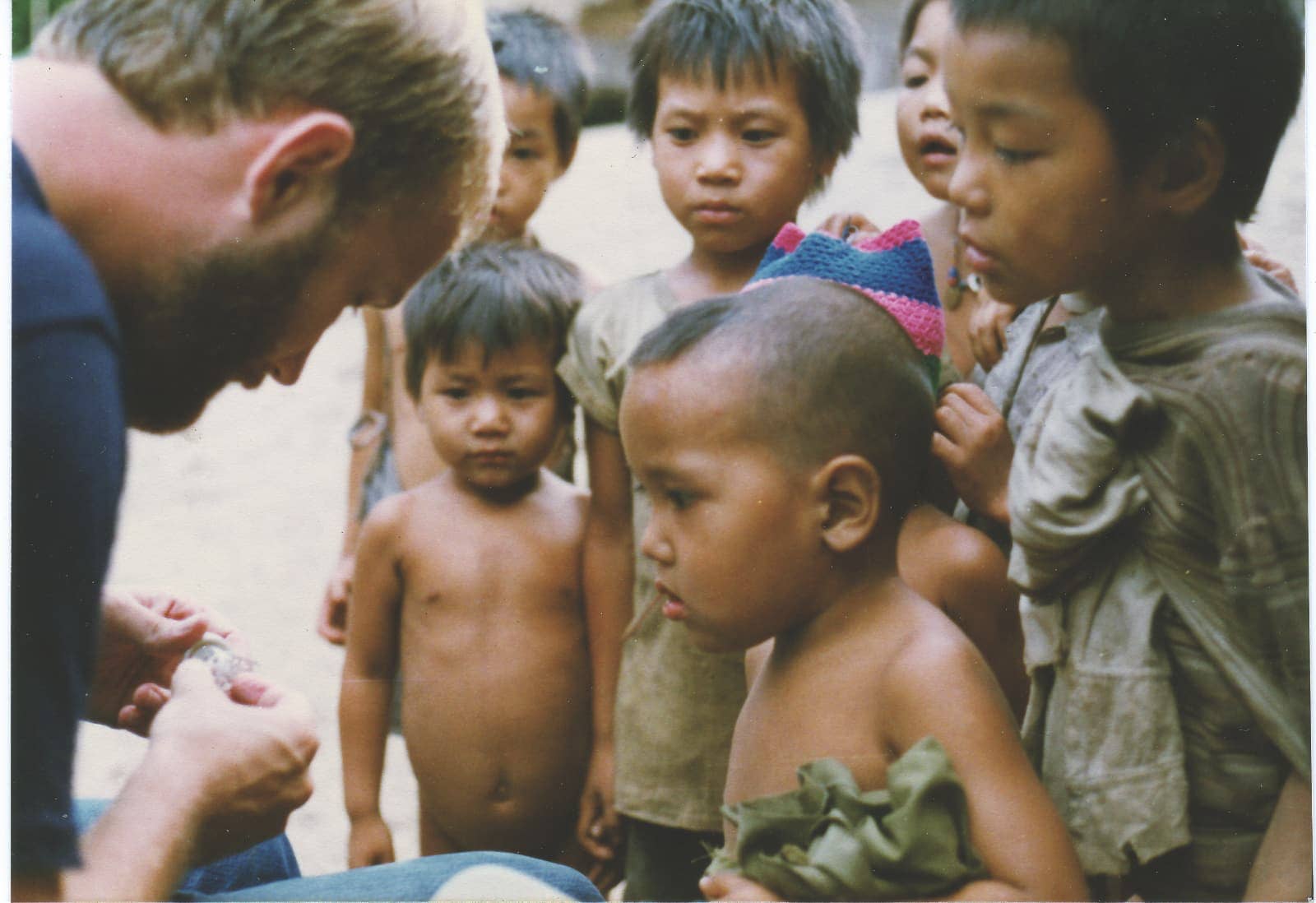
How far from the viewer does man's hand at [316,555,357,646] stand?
3115mm

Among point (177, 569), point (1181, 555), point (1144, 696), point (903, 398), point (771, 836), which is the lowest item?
point (177, 569)

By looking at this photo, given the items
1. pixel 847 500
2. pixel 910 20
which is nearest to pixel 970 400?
pixel 847 500

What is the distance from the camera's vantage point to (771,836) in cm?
157

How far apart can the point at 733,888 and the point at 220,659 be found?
778 mm

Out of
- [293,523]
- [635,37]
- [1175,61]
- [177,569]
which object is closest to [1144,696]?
[1175,61]

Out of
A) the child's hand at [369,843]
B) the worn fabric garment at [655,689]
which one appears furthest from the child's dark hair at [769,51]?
the child's hand at [369,843]

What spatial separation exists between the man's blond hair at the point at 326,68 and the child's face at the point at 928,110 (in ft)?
3.87

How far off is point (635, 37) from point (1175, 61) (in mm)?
1377

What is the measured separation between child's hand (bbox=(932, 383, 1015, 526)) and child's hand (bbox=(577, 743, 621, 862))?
40.8 inches

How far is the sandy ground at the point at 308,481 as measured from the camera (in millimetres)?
3688

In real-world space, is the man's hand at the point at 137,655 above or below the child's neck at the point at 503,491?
below

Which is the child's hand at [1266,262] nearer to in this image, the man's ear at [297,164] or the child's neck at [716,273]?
the child's neck at [716,273]

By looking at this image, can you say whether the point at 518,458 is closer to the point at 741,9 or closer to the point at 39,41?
the point at 741,9

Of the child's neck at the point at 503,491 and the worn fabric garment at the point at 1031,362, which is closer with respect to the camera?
the worn fabric garment at the point at 1031,362
